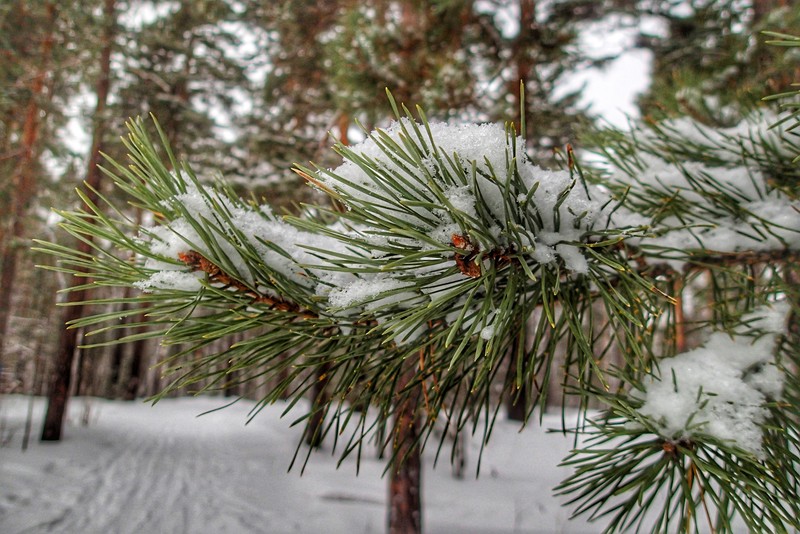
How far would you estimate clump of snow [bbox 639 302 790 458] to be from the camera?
2.37 feet

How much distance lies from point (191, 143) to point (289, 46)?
4.74m

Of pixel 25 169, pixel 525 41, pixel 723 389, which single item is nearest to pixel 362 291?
pixel 723 389

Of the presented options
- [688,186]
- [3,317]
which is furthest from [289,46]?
[688,186]

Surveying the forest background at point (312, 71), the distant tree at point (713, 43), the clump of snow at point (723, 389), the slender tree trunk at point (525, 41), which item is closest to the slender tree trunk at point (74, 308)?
the forest background at point (312, 71)

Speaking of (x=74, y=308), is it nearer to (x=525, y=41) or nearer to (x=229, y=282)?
(x=525, y=41)

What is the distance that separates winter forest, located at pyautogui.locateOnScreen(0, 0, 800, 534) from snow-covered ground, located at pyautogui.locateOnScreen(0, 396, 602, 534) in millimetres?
70

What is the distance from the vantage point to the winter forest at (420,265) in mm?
686

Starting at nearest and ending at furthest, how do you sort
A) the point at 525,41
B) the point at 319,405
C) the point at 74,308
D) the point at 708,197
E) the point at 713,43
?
the point at 319,405 → the point at 708,197 → the point at 525,41 → the point at 713,43 → the point at 74,308

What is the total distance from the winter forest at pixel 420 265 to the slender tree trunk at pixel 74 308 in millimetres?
61

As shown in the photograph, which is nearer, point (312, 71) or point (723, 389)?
point (723, 389)

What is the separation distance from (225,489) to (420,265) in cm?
849

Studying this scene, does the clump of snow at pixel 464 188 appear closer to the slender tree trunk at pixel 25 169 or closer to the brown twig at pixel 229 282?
the brown twig at pixel 229 282

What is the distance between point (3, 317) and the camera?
9.16 metres

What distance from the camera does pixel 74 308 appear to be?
804cm
